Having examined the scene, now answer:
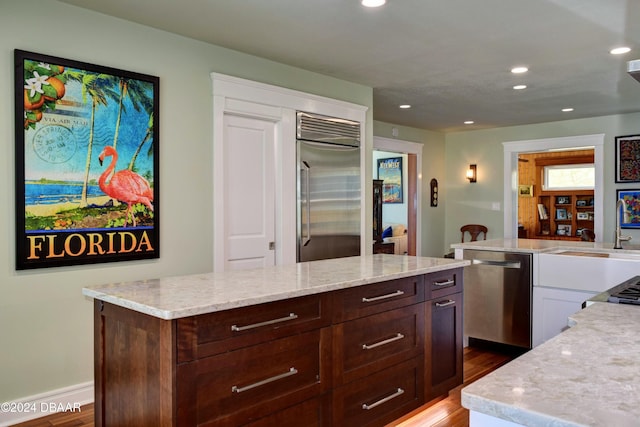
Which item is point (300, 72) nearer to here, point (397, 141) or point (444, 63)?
point (444, 63)

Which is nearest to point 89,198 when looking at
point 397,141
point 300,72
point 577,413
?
point 300,72

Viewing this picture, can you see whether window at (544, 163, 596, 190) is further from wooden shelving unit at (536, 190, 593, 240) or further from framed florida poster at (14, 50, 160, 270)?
framed florida poster at (14, 50, 160, 270)

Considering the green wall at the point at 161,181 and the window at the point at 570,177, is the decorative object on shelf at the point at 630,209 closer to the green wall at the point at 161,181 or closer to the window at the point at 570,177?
the window at the point at 570,177

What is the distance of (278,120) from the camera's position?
412 cm

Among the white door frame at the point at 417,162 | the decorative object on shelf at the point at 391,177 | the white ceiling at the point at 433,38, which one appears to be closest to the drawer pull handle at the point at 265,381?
the white ceiling at the point at 433,38

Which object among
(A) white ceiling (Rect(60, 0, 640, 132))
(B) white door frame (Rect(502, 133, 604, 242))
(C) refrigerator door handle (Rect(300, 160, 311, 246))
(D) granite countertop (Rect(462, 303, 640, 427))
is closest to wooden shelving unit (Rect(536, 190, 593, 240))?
(B) white door frame (Rect(502, 133, 604, 242))

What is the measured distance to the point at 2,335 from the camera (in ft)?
8.86

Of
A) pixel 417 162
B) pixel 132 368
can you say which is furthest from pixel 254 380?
pixel 417 162

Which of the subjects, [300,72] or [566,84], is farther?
[566,84]

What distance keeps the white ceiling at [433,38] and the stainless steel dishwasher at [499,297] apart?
5.32 ft

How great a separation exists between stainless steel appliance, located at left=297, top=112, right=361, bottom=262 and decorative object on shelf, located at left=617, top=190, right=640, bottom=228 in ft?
12.9

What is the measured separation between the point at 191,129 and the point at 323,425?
2.28m

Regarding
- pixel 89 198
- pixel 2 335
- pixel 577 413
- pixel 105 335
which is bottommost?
pixel 2 335

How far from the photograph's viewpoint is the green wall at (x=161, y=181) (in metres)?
2.72
